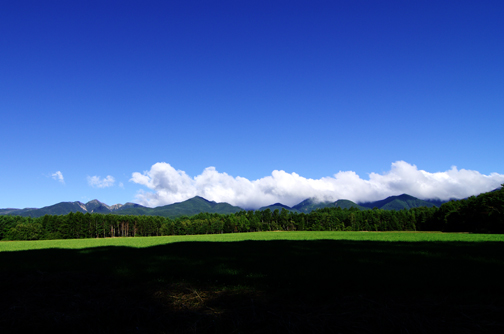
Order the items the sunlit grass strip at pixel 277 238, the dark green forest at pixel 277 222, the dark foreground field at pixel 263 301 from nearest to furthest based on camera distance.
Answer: the dark foreground field at pixel 263 301 → the sunlit grass strip at pixel 277 238 → the dark green forest at pixel 277 222

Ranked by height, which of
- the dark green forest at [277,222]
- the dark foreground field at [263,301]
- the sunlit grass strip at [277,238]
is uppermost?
the dark foreground field at [263,301]

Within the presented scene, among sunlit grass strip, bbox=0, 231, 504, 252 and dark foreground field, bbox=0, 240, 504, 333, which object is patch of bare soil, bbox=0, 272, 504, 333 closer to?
dark foreground field, bbox=0, 240, 504, 333

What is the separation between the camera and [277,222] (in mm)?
183500

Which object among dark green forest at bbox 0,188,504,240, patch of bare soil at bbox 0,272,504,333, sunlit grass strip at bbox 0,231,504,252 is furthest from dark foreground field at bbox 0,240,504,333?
dark green forest at bbox 0,188,504,240

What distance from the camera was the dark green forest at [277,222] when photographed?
3238 inches

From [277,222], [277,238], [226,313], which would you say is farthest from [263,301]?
[277,222]

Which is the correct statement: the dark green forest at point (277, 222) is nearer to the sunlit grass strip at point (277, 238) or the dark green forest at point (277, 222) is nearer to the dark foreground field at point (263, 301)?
the sunlit grass strip at point (277, 238)

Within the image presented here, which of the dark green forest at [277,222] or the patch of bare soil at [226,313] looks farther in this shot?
the dark green forest at [277,222]

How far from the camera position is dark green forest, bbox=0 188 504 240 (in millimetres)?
82250

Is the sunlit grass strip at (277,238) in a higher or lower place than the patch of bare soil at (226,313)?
lower

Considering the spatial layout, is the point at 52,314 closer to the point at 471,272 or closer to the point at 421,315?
the point at 421,315

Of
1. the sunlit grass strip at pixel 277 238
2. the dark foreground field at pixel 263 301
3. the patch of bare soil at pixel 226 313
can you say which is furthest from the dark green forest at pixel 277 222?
the patch of bare soil at pixel 226 313

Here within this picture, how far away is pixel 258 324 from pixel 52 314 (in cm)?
431

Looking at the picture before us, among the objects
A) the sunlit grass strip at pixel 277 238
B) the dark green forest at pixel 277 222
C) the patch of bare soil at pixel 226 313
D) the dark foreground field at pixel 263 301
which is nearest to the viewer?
the patch of bare soil at pixel 226 313
